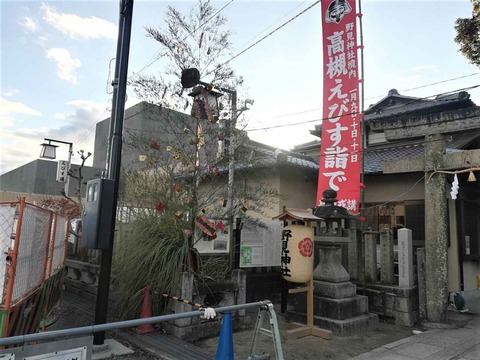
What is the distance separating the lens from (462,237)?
11.0 meters

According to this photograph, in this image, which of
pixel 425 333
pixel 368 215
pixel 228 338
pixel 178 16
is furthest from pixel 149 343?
pixel 368 215

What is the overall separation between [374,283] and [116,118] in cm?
730

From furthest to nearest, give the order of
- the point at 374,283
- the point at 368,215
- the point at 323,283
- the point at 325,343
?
1. the point at 368,215
2. the point at 374,283
3. the point at 323,283
4. the point at 325,343

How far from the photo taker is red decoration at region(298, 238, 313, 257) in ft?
24.5

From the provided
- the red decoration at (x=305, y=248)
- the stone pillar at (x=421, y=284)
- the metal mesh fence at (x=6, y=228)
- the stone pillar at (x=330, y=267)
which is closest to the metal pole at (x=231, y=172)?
the red decoration at (x=305, y=248)

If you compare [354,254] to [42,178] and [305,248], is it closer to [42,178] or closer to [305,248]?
[305,248]

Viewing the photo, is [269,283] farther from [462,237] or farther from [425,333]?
[462,237]

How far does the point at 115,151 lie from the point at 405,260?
7163 millimetres

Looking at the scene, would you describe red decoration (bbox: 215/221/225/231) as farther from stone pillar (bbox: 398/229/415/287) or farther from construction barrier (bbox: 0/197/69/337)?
stone pillar (bbox: 398/229/415/287)

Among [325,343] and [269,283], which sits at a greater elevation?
[269,283]

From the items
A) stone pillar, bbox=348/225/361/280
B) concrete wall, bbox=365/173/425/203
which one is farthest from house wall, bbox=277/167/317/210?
stone pillar, bbox=348/225/361/280

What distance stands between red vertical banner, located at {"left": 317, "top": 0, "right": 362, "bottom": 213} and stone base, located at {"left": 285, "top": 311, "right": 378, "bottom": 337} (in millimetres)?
2577

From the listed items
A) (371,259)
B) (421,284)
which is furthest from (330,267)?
→ (421,284)

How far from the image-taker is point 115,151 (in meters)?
6.14
